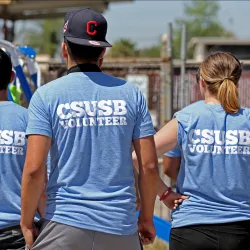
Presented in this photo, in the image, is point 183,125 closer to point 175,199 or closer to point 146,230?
point 175,199

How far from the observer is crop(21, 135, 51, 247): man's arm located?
10.1 feet

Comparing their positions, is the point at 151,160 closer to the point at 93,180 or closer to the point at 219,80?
the point at 93,180

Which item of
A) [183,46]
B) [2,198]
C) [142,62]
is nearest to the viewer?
[2,198]

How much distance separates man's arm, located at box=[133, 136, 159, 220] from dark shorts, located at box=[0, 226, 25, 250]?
2.50 feet

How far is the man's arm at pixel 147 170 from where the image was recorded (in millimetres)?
3262

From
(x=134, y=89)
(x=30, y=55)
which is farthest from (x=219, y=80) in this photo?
(x=30, y=55)

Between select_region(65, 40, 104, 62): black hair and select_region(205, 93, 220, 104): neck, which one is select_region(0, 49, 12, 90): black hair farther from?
select_region(205, 93, 220, 104): neck

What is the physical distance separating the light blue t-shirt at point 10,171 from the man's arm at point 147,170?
0.72 metres

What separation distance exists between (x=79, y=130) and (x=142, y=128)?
0.32 meters

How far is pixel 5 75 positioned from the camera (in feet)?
12.7

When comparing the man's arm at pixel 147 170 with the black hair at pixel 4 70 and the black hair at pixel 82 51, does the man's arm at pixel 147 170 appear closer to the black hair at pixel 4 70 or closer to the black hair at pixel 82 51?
the black hair at pixel 82 51

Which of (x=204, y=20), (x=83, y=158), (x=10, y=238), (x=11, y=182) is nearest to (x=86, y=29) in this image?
(x=83, y=158)

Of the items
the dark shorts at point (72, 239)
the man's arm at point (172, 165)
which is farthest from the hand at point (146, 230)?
the man's arm at point (172, 165)

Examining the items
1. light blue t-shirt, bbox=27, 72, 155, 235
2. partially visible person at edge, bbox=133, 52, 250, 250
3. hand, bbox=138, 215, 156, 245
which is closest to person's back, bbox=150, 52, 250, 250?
partially visible person at edge, bbox=133, 52, 250, 250
